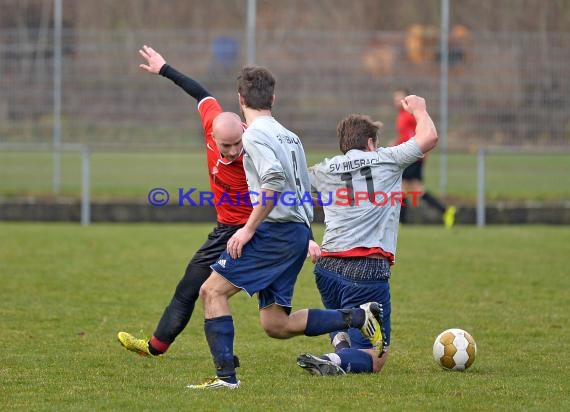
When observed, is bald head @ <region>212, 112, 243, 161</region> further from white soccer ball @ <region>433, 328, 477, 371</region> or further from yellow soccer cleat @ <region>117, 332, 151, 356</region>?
white soccer ball @ <region>433, 328, 477, 371</region>

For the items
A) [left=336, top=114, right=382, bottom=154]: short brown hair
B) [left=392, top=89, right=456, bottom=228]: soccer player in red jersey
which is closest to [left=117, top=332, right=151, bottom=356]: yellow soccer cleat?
[left=336, top=114, right=382, bottom=154]: short brown hair

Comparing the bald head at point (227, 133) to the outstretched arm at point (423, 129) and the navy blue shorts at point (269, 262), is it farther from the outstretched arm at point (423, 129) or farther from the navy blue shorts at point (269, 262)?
the outstretched arm at point (423, 129)

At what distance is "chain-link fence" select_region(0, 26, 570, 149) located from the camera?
20.5m

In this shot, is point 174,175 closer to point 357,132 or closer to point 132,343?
point 132,343

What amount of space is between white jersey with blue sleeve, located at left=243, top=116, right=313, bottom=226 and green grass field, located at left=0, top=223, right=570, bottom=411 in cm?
103

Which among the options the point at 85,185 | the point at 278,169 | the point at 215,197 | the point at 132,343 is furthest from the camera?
the point at 85,185

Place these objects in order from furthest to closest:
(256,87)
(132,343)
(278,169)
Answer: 1. (132,343)
2. (256,87)
3. (278,169)

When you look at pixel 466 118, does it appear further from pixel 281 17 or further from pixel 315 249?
pixel 315 249

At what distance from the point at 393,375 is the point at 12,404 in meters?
2.34

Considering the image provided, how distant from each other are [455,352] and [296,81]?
14081mm

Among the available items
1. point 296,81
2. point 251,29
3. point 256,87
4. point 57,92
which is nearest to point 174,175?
point 57,92

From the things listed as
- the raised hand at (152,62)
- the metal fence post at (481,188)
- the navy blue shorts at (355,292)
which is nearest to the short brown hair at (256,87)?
the raised hand at (152,62)

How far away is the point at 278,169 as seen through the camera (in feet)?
19.9

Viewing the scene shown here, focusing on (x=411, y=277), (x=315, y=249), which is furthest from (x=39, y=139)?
(x=315, y=249)
